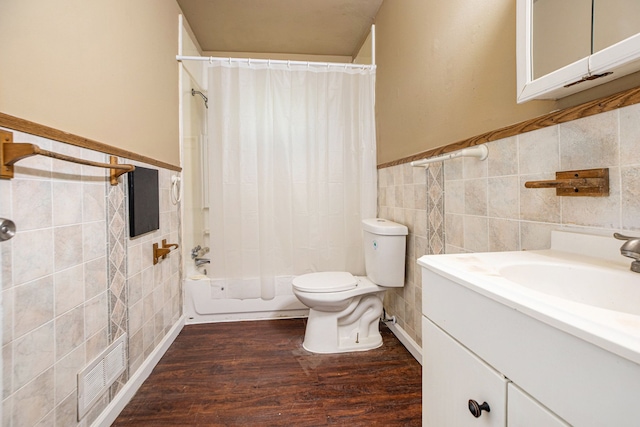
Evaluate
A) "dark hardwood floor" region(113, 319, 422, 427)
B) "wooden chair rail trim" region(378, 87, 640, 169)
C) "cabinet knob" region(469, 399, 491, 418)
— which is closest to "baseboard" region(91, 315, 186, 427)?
"dark hardwood floor" region(113, 319, 422, 427)

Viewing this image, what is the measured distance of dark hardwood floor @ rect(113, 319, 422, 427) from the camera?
4.30ft

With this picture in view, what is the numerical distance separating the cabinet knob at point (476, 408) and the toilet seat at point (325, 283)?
1171 millimetres

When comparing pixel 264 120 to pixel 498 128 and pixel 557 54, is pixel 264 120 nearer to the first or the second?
pixel 498 128

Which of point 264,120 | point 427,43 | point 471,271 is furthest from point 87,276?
point 427,43

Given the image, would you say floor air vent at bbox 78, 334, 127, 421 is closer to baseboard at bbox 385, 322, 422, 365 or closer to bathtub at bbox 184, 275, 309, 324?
bathtub at bbox 184, 275, 309, 324

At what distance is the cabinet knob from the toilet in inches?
46.0

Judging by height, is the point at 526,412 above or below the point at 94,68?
below

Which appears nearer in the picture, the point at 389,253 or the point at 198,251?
the point at 389,253

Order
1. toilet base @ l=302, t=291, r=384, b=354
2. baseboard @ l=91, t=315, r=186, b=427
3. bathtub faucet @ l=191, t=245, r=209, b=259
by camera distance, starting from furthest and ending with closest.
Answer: bathtub faucet @ l=191, t=245, r=209, b=259
toilet base @ l=302, t=291, r=384, b=354
baseboard @ l=91, t=315, r=186, b=427

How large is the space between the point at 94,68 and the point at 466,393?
166 cm

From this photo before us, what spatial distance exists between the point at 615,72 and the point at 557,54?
7.2 inches

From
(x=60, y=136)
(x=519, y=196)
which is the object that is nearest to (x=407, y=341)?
(x=519, y=196)

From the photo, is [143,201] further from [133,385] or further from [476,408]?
[476,408]

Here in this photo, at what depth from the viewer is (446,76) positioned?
4.67 ft
